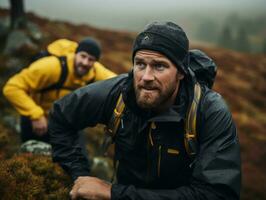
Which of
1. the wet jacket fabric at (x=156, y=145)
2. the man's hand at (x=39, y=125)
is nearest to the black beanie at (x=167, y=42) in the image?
the wet jacket fabric at (x=156, y=145)

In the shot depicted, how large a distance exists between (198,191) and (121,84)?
1532 millimetres

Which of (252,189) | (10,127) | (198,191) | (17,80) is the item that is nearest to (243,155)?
(252,189)

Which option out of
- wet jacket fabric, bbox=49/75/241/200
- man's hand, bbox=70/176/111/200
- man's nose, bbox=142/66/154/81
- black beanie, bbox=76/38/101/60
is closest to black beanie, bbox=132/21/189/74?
man's nose, bbox=142/66/154/81

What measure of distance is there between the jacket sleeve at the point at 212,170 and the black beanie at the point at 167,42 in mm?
690

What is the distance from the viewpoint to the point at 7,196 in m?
3.74

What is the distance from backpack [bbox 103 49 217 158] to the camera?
369 cm

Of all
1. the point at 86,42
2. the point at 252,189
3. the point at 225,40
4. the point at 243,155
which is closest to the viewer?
the point at 86,42

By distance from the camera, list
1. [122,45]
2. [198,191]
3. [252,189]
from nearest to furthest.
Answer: [198,191]
[252,189]
[122,45]

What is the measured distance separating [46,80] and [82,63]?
30.5 inches

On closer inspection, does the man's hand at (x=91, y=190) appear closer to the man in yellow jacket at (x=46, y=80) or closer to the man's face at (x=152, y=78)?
the man's face at (x=152, y=78)

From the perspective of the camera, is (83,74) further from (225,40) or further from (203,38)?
(203,38)

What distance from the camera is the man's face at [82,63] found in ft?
21.9

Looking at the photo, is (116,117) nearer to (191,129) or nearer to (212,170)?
(191,129)

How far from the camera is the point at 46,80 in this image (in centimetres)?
637
